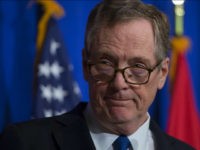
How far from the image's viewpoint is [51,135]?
1419 mm

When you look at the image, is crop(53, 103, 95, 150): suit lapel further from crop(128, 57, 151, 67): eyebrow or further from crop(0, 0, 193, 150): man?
crop(128, 57, 151, 67): eyebrow

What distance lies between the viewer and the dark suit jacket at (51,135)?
1.37m

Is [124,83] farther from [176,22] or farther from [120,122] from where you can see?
[176,22]

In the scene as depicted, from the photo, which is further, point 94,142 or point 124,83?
point 94,142

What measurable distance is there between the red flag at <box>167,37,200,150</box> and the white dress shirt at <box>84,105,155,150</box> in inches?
50.8

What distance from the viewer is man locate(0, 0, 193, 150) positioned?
1.35 metres

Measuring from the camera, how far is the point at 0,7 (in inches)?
98.0

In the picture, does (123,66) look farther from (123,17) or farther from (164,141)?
(164,141)

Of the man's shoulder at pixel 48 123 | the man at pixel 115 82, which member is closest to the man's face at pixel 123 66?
the man at pixel 115 82

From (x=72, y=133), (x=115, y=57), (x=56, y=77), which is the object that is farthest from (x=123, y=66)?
(x=56, y=77)

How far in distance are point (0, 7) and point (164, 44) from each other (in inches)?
52.2

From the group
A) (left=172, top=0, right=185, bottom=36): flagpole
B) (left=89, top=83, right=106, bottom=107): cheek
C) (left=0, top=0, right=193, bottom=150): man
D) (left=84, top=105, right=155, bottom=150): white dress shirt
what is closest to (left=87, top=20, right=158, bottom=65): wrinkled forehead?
(left=0, top=0, right=193, bottom=150): man

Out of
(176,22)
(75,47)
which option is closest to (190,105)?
(176,22)

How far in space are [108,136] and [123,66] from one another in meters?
0.24
